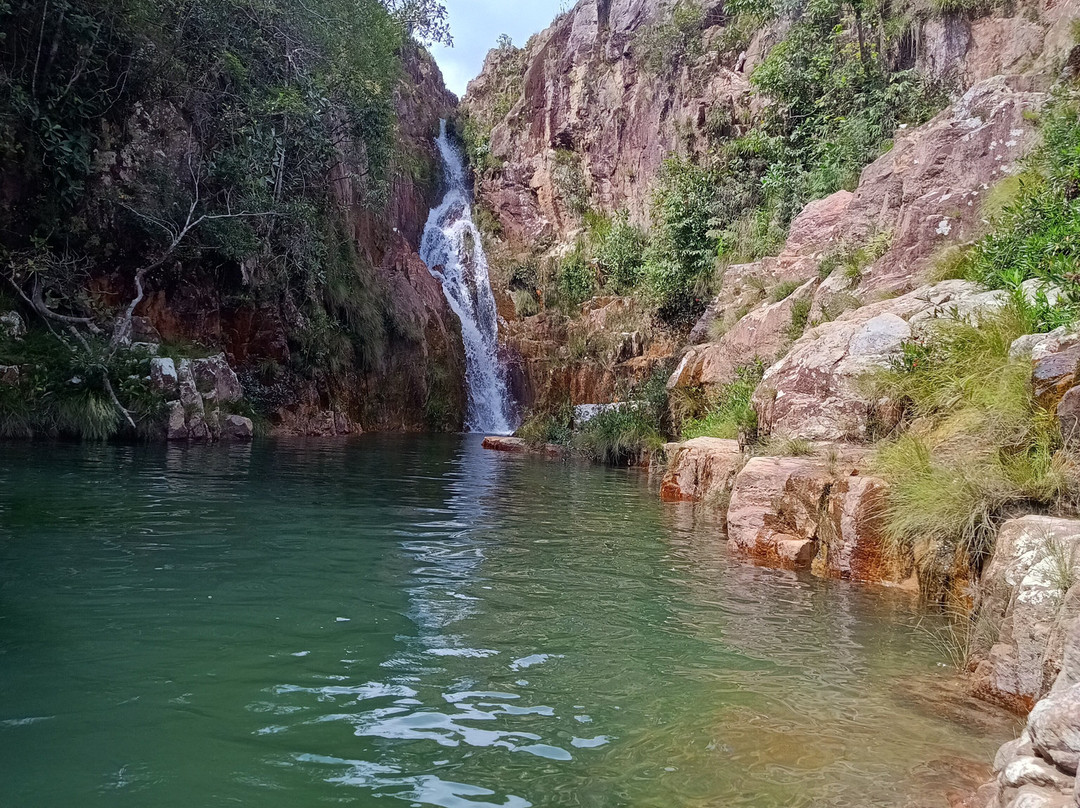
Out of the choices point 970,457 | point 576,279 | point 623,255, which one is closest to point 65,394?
point 970,457

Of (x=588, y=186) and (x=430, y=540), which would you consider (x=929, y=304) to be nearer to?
(x=430, y=540)

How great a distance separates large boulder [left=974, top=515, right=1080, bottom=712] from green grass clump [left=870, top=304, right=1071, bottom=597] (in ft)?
3.60

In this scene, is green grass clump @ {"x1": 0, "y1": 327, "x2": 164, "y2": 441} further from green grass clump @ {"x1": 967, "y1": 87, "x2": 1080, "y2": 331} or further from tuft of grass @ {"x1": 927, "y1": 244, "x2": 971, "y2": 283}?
green grass clump @ {"x1": 967, "y1": 87, "x2": 1080, "y2": 331}

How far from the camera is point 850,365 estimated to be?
8.07 m

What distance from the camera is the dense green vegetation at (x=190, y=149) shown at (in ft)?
50.3

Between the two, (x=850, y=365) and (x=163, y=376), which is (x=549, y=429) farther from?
(x=850, y=365)

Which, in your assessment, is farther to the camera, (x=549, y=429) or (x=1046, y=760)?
(x=549, y=429)

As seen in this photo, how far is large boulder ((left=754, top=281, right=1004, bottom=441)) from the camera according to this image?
25.4 feet

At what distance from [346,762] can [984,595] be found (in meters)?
3.24

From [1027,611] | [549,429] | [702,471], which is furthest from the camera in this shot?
[549,429]

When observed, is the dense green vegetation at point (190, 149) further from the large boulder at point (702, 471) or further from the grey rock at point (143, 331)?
the large boulder at point (702, 471)

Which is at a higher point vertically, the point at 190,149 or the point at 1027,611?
the point at 190,149

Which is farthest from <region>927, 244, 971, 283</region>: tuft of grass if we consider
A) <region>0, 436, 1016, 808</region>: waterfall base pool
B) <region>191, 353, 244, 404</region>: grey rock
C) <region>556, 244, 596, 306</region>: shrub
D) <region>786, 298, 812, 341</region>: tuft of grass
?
<region>556, 244, 596, 306</region>: shrub

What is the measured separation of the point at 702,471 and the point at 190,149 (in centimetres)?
1485
